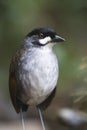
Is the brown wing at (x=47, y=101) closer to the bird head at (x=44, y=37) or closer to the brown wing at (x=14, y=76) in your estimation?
the brown wing at (x=14, y=76)

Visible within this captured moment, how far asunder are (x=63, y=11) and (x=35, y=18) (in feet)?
1.84

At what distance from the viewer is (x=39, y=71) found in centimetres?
929

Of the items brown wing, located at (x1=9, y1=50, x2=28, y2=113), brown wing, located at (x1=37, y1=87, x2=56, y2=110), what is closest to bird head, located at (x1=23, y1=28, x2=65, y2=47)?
brown wing, located at (x1=9, y1=50, x2=28, y2=113)

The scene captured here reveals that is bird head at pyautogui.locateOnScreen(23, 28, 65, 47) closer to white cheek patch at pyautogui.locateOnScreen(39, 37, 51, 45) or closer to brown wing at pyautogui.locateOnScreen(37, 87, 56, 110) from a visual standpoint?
white cheek patch at pyautogui.locateOnScreen(39, 37, 51, 45)

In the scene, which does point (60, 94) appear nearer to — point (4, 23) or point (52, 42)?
point (4, 23)

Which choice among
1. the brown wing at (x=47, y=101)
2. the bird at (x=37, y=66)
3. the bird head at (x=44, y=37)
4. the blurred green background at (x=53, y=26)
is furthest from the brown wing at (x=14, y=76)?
the blurred green background at (x=53, y=26)

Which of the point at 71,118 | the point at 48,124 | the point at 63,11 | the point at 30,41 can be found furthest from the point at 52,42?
the point at 63,11

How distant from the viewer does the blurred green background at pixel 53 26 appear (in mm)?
13219

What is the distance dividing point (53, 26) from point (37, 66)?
5.22m

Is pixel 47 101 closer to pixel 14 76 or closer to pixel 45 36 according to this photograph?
pixel 14 76

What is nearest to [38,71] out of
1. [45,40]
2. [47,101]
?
[45,40]

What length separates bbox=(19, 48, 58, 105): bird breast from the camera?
9289 mm

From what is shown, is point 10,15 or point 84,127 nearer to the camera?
point 84,127

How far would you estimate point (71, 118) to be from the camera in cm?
1214
